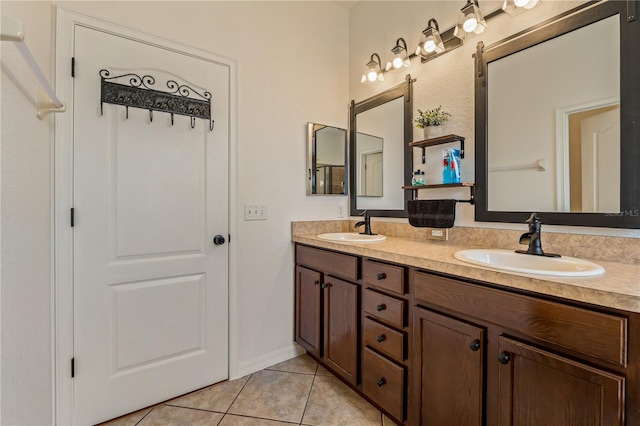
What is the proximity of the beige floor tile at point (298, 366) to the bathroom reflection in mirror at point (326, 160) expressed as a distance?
124cm

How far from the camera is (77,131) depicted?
1458 mm

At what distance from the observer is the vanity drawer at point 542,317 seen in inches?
30.4

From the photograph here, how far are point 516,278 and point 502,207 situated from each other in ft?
2.35

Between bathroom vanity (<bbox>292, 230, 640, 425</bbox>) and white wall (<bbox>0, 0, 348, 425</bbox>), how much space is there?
505 mm

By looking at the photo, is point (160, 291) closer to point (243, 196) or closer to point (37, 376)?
point (37, 376)

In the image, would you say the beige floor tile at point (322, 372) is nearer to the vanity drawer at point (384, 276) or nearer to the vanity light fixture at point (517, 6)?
the vanity drawer at point (384, 276)

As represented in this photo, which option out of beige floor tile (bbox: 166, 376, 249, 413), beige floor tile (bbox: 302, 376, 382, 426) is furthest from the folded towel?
beige floor tile (bbox: 166, 376, 249, 413)

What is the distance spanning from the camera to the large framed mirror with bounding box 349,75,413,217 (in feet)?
6.74

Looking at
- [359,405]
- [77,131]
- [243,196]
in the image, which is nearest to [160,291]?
[243,196]

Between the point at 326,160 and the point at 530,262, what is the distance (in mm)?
1508

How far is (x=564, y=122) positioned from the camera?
1.33 metres

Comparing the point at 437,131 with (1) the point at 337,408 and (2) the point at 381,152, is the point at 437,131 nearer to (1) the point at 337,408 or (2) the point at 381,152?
(2) the point at 381,152

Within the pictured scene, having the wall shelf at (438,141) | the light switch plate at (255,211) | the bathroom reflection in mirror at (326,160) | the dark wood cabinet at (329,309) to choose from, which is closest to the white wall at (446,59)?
the wall shelf at (438,141)

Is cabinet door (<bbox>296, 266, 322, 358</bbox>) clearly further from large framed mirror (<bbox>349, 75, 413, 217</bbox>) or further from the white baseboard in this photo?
large framed mirror (<bbox>349, 75, 413, 217</bbox>)
